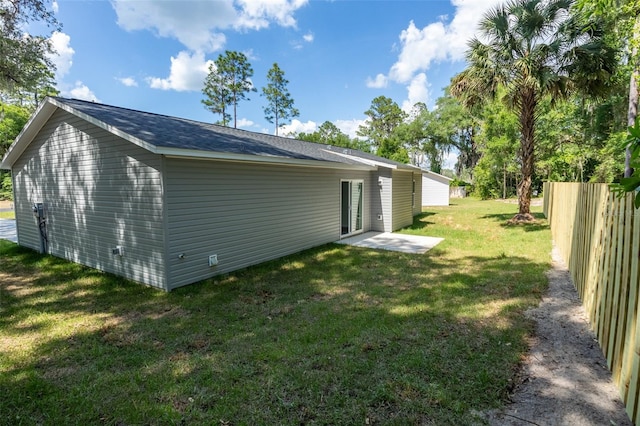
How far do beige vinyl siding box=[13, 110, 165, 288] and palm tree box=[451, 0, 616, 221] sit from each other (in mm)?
11052

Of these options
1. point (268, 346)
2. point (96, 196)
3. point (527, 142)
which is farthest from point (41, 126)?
point (527, 142)

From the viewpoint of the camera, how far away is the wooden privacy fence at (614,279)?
2.58 m

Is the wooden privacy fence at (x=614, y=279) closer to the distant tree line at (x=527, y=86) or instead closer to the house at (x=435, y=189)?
the distant tree line at (x=527, y=86)

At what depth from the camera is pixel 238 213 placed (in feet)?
22.7

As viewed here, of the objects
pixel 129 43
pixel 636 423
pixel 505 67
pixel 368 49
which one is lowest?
pixel 636 423

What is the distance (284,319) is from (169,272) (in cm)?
248

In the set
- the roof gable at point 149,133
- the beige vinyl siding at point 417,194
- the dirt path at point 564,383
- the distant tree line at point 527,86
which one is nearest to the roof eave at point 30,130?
the roof gable at point 149,133

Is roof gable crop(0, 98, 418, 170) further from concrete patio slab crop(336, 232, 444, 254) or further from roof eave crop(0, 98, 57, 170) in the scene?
concrete patio slab crop(336, 232, 444, 254)

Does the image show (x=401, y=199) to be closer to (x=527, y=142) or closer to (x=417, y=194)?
(x=527, y=142)

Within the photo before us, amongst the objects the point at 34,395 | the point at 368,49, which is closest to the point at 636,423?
the point at 34,395

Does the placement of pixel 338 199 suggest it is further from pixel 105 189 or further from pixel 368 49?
pixel 368 49

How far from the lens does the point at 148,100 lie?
25203 millimetres

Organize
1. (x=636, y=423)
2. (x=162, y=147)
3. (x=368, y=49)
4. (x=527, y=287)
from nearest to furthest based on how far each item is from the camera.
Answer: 1. (x=636, y=423)
2. (x=162, y=147)
3. (x=527, y=287)
4. (x=368, y=49)

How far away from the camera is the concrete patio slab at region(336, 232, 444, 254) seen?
903 centimetres
